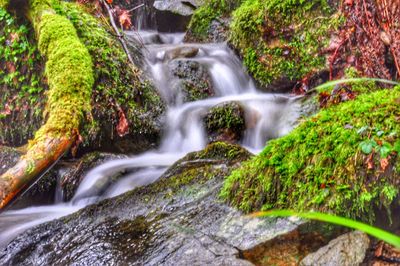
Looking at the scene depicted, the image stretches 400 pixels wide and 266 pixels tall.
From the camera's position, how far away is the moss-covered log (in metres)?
3.67

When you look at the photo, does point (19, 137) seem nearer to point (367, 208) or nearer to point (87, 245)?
point (87, 245)

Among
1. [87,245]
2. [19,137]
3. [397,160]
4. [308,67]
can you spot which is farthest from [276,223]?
[19,137]

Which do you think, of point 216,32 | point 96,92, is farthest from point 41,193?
point 216,32

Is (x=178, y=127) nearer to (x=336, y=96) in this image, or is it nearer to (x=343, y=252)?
(x=336, y=96)

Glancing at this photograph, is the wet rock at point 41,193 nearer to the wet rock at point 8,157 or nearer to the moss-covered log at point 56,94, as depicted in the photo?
the wet rock at point 8,157

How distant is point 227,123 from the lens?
17.7 feet

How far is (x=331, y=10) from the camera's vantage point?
5988 millimetres

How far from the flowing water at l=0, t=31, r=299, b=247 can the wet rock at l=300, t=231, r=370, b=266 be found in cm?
254

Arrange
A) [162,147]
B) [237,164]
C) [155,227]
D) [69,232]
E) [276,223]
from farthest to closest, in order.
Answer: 1. [162,147]
2. [237,164]
3. [69,232]
4. [155,227]
5. [276,223]

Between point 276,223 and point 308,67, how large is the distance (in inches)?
155

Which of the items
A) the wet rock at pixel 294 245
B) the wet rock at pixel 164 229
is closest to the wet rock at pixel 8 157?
the wet rock at pixel 164 229

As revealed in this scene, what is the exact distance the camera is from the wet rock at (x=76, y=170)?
15.9 ft

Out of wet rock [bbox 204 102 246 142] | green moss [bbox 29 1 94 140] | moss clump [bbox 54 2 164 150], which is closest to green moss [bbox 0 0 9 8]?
green moss [bbox 29 1 94 140]

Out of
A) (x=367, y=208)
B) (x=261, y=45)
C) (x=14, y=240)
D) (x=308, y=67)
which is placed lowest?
(x=14, y=240)
